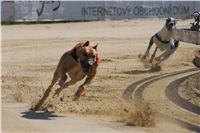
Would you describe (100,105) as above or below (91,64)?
below

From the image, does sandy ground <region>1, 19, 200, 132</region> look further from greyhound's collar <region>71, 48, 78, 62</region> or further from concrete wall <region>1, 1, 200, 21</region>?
concrete wall <region>1, 1, 200, 21</region>

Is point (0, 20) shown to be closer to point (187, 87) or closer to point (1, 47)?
point (1, 47)

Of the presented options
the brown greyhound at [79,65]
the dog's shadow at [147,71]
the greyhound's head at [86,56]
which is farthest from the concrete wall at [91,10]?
the greyhound's head at [86,56]

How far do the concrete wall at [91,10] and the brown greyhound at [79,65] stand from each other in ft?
75.9

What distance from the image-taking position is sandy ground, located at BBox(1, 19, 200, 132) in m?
8.67

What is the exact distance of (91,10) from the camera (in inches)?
1410

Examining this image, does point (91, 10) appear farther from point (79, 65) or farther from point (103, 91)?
point (79, 65)

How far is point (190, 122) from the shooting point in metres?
9.14

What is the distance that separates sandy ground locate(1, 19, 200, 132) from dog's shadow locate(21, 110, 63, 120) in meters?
0.01

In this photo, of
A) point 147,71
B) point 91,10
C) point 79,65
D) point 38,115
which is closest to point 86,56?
point 79,65

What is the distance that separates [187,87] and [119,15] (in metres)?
24.9

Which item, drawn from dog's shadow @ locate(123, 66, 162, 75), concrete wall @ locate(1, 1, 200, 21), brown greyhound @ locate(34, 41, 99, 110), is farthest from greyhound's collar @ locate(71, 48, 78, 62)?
concrete wall @ locate(1, 1, 200, 21)

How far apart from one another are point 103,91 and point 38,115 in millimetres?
2972

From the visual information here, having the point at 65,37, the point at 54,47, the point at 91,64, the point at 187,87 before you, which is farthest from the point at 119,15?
the point at 91,64
